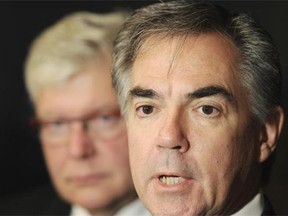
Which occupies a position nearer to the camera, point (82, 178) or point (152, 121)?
point (152, 121)

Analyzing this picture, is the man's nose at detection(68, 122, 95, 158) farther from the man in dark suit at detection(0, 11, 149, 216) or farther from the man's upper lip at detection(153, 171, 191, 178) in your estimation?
the man's upper lip at detection(153, 171, 191, 178)

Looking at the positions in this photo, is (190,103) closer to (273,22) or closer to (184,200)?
(184,200)

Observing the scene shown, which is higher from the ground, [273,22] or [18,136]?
[273,22]

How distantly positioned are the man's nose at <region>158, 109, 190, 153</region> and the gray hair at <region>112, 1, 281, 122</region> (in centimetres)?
16

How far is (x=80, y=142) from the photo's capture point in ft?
5.40

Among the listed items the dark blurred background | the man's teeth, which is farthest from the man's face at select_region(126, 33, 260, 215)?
the dark blurred background

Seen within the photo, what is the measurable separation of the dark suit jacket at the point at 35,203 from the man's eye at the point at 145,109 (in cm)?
46

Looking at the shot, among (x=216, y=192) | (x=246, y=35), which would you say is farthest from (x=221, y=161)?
(x=246, y=35)

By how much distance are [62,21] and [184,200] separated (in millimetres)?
666

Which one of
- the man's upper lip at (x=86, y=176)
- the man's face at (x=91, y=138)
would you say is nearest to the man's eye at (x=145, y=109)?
the man's face at (x=91, y=138)

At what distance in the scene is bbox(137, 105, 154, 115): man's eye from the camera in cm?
136

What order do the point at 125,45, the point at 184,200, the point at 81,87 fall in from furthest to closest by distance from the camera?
1. the point at 81,87
2. the point at 125,45
3. the point at 184,200

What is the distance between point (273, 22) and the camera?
1505 millimetres

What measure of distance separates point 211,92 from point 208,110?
0.04m
